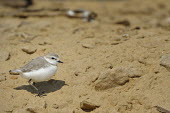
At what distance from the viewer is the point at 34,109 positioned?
5.65m

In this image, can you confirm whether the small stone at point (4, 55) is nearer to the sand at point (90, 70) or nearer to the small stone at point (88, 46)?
the sand at point (90, 70)

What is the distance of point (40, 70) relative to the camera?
20.1ft

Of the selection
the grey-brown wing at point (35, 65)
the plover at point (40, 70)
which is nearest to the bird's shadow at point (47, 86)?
the plover at point (40, 70)

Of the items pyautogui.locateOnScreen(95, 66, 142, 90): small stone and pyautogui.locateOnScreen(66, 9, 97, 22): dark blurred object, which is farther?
pyautogui.locateOnScreen(66, 9, 97, 22): dark blurred object

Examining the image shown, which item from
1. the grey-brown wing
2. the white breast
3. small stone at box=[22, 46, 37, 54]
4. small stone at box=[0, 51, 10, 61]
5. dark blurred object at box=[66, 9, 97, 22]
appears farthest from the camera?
dark blurred object at box=[66, 9, 97, 22]

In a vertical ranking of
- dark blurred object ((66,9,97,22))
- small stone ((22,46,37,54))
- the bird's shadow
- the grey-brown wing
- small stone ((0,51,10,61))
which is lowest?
the bird's shadow

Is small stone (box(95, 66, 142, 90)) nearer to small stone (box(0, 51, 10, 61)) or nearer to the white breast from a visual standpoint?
the white breast

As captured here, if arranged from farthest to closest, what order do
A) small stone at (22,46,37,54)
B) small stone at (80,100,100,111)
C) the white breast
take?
small stone at (22,46,37,54), the white breast, small stone at (80,100,100,111)

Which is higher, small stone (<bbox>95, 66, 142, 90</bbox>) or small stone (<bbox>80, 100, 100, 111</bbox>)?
small stone (<bbox>95, 66, 142, 90</bbox>)

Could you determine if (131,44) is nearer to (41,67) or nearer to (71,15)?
(41,67)

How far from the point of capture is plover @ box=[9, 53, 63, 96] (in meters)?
6.06

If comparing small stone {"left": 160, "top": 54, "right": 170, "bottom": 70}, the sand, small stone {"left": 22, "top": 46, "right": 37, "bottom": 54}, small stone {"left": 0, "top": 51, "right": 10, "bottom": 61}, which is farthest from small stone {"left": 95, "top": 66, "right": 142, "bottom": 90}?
small stone {"left": 0, "top": 51, "right": 10, "bottom": 61}

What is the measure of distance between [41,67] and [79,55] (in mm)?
1308

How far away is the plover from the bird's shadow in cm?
14
